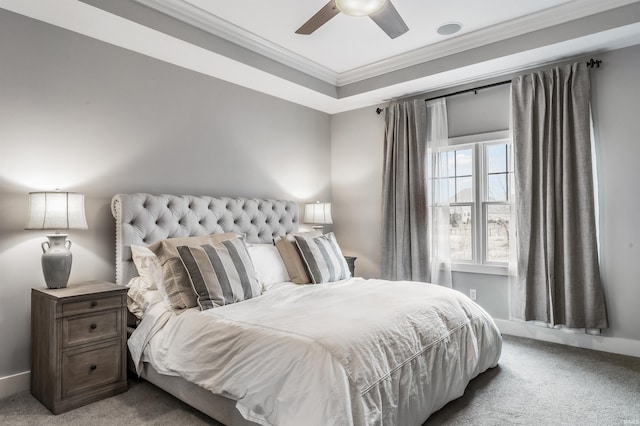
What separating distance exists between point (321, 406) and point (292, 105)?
3749 mm

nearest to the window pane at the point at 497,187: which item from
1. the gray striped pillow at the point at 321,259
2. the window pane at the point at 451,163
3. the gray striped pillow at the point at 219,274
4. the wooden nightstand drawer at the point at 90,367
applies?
the window pane at the point at 451,163

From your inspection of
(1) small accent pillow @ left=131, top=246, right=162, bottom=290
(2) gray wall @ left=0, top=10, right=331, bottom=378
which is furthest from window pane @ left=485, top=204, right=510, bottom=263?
(1) small accent pillow @ left=131, top=246, right=162, bottom=290

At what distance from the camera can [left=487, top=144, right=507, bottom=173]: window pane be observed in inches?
155

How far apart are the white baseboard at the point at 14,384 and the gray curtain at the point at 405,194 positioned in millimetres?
3376

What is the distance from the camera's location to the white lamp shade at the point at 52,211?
2.45 meters

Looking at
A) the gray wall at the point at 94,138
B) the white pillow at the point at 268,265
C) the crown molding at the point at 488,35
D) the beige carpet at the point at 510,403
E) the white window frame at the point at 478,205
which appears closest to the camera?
the beige carpet at the point at 510,403

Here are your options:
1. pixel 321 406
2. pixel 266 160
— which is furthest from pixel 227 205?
pixel 321 406

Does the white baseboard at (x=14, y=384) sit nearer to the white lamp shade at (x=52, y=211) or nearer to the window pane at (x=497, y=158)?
the white lamp shade at (x=52, y=211)

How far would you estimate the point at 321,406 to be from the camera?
1594mm

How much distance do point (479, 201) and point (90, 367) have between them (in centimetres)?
364

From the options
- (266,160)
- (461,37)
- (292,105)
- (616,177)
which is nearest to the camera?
(616,177)

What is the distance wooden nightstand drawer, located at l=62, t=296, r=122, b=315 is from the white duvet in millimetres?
231

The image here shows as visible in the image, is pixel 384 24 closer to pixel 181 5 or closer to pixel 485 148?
pixel 181 5

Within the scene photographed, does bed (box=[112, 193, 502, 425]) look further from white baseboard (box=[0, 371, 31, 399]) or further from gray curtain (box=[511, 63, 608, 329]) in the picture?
gray curtain (box=[511, 63, 608, 329])
